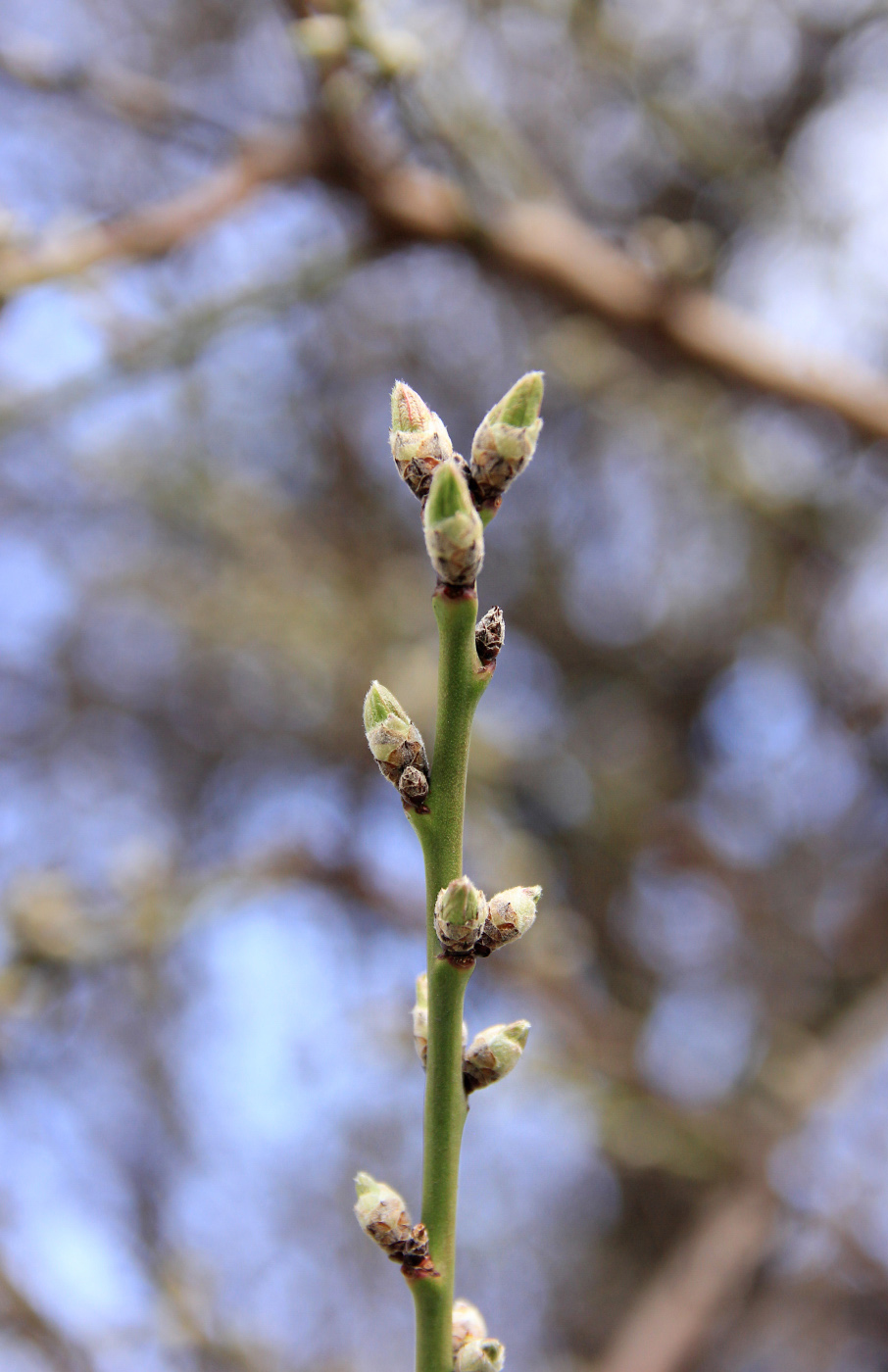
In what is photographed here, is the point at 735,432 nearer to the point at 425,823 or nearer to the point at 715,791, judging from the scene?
the point at 715,791

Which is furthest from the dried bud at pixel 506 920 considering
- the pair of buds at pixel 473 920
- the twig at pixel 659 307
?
the twig at pixel 659 307

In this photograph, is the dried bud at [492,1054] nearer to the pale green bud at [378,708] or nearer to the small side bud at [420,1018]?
the small side bud at [420,1018]

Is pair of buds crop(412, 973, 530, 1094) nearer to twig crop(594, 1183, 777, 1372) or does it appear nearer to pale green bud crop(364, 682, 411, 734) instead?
pale green bud crop(364, 682, 411, 734)

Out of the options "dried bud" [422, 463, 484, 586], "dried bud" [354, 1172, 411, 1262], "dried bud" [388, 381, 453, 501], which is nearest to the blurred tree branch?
"dried bud" [388, 381, 453, 501]

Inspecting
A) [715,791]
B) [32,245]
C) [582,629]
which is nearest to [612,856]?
[715,791]

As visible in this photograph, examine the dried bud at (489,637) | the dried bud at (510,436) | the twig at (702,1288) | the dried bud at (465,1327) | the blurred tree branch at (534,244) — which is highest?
the blurred tree branch at (534,244)

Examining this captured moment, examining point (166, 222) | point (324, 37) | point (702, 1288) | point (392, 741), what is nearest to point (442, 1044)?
point (392, 741)
